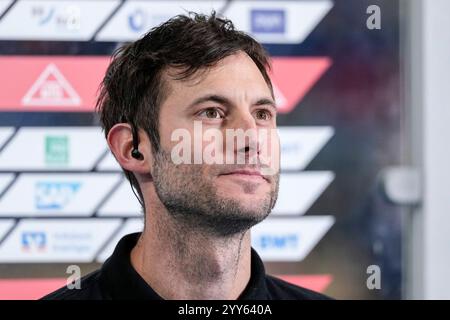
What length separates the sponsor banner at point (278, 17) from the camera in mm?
1272

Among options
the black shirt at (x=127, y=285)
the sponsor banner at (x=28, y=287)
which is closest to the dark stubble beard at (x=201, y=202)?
the black shirt at (x=127, y=285)

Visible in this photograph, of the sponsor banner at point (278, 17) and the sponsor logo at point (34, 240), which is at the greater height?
the sponsor banner at point (278, 17)

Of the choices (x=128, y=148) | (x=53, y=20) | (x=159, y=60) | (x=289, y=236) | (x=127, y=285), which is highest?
(x=53, y=20)

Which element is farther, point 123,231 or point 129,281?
point 123,231

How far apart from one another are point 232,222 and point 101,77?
47 cm

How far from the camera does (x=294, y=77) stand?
1284mm

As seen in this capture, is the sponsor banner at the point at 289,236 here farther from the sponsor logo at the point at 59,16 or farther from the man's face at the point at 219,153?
the sponsor logo at the point at 59,16

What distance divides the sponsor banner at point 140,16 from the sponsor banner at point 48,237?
0.36 meters

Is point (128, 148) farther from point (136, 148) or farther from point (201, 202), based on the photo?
point (201, 202)

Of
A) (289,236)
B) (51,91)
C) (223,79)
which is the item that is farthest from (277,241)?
(51,91)

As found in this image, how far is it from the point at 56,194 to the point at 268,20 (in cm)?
53

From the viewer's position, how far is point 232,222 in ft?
3.08
